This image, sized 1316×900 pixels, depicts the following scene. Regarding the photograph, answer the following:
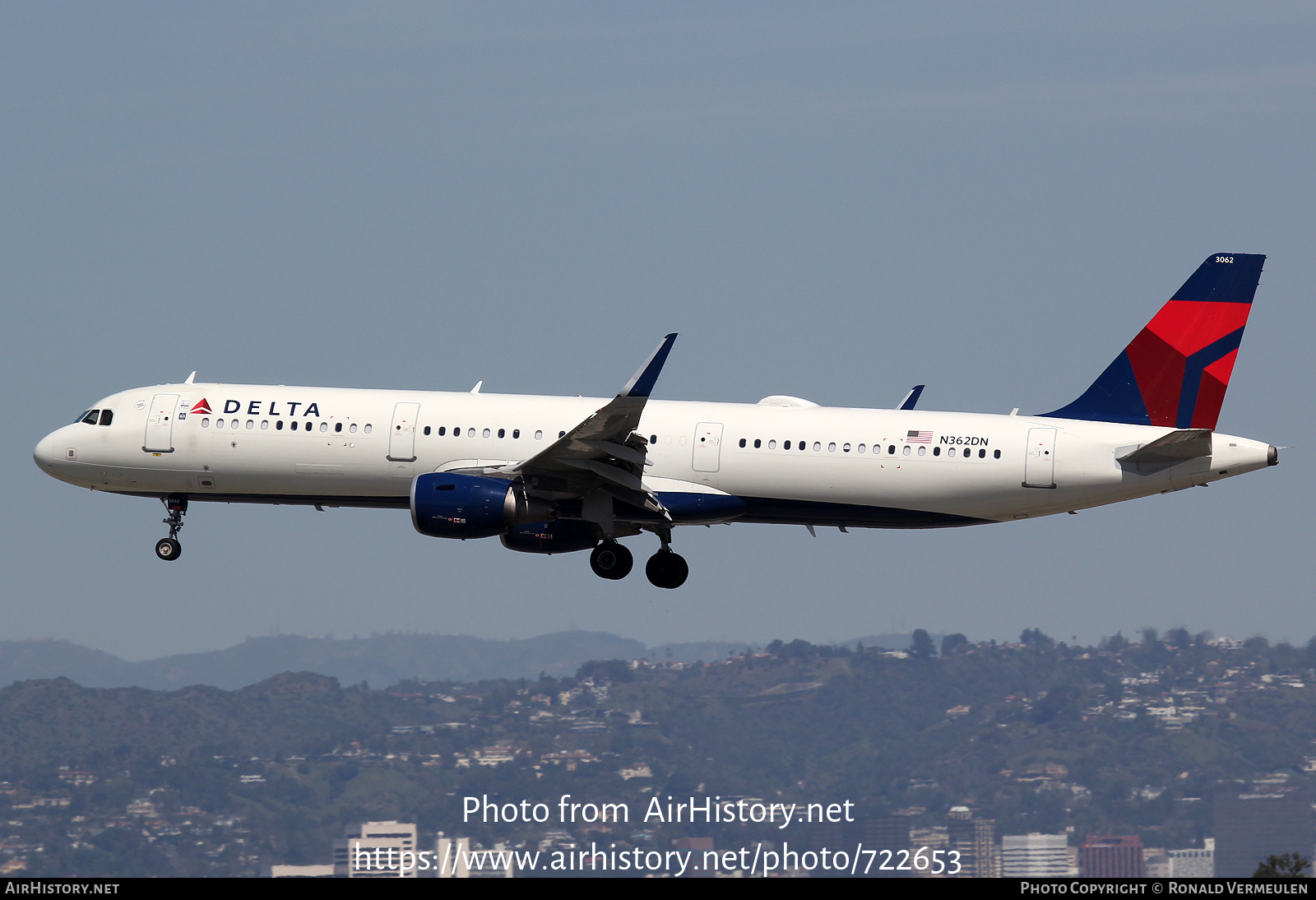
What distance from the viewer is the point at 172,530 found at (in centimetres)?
5356

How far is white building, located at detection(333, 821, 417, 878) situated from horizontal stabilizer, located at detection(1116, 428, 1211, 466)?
100110mm

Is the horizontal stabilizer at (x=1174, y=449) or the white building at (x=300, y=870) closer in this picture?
the horizontal stabilizer at (x=1174, y=449)

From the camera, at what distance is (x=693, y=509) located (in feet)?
158

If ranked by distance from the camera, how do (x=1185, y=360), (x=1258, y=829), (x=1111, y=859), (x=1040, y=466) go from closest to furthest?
(x=1040, y=466)
(x=1185, y=360)
(x=1111, y=859)
(x=1258, y=829)

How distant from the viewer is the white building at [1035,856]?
168750 mm

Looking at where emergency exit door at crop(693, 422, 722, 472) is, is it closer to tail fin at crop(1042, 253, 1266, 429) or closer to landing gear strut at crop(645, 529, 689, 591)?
landing gear strut at crop(645, 529, 689, 591)

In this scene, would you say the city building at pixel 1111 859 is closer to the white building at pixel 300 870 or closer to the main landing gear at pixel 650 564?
the white building at pixel 300 870

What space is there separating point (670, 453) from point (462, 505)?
640 centimetres

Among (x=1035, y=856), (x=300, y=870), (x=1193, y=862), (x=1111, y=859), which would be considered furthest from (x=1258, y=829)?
(x=300, y=870)

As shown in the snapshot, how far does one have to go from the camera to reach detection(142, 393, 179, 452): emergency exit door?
5109 cm

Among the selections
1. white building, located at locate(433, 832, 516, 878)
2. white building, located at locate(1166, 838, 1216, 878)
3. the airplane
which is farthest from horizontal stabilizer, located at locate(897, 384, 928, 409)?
white building, located at locate(1166, 838, 1216, 878)

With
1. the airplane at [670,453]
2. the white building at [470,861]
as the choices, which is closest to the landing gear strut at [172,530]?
the airplane at [670,453]

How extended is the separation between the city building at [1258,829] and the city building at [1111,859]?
1292 centimetres

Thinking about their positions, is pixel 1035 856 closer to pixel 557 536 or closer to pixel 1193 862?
pixel 1193 862
